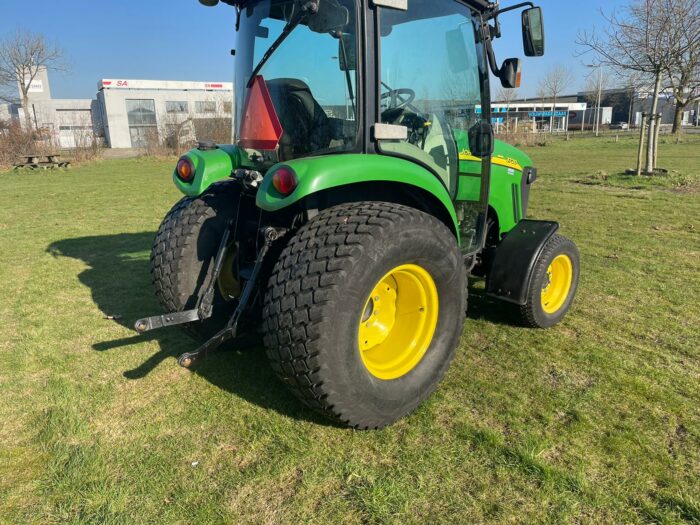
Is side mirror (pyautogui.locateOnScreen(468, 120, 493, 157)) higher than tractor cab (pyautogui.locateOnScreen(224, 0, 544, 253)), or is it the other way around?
tractor cab (pyautogui.locateOnScreen(224, 0, 544, 253))

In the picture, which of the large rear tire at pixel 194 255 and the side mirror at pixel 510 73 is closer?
the large rear tire at pixel 194 255

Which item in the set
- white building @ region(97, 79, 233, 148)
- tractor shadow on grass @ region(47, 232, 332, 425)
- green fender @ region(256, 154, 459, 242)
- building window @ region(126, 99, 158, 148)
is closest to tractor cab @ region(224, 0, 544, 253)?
green fender @ region(256, 154, 459, 242)

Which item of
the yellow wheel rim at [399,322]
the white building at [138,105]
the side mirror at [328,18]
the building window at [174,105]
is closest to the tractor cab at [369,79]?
the side mirror at [328,18]

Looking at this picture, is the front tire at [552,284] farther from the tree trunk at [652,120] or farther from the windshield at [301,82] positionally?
the tree trunk at [652,120]

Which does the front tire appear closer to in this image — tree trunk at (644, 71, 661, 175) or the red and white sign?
tree trunk at (644, 71, 661, 175)

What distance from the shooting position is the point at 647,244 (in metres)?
6.17

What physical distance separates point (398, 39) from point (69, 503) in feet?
9.23

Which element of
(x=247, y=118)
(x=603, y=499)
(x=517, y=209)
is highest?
(x=247, y=118)

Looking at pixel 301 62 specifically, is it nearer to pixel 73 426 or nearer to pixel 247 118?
pixel 247 118

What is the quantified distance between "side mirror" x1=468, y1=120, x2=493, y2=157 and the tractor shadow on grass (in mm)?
2048

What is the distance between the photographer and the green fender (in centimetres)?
232

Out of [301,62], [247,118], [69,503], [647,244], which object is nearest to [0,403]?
[69,503]

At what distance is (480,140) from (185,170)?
6.53 feet

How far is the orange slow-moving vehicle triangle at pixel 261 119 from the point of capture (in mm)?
2754
